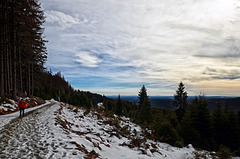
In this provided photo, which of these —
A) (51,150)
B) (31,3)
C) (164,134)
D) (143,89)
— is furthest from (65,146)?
(143,89)

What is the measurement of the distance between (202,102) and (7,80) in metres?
25.9

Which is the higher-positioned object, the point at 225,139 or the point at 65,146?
the point at 65,146

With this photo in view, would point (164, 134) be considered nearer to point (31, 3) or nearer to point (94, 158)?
point (94, 158)

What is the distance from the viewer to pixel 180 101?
3278cm

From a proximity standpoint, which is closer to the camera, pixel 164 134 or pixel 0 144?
pixel 0 144

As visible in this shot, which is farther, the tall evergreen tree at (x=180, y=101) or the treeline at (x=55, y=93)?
the treeline at (x=55, y=93)

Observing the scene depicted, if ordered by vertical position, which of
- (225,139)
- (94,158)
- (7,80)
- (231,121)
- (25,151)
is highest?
(7,80)

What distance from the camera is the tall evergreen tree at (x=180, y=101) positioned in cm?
3222

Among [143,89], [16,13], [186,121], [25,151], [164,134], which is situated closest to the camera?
[25,151]

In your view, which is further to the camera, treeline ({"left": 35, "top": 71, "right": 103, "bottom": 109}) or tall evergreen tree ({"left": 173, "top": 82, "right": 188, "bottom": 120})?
treeline ({"left": 35, "top": 71, "right": 103, "bottom": 109})

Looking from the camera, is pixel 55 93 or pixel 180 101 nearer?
pixel 180 101

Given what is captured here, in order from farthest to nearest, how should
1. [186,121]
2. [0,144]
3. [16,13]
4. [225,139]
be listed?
[225,139], [186,121], [16,13], [0,144]

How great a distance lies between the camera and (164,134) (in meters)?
12.7

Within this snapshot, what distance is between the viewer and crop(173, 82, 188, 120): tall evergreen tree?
32.2 metres
